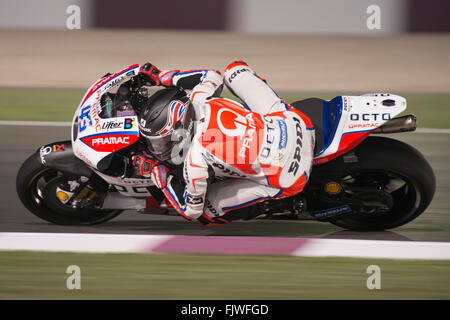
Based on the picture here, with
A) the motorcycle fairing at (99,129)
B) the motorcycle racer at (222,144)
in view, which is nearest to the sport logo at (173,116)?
the motorcycle racer at (222,144)

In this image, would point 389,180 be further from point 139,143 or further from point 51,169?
point 51,169

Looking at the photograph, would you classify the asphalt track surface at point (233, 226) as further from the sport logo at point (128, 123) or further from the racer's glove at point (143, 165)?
the sport logo at point (128, 123)

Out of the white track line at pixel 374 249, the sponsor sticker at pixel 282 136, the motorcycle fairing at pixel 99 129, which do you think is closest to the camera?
the sponsor sticker at pixel 282 136

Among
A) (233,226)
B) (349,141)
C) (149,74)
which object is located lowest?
(233,226)

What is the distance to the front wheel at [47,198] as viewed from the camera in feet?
16.8

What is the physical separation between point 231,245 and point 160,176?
0.79 m

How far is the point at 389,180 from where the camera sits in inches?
196

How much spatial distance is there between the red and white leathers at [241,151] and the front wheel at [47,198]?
930mm

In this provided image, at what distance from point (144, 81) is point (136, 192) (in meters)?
0.80

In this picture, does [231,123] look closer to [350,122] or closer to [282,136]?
[282,136]

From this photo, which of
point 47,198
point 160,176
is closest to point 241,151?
point 160,176

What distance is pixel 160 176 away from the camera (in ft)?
15.1

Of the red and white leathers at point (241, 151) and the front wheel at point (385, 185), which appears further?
the front wheel at point (385, 185)

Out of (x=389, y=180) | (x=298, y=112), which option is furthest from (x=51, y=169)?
(x=389, y=180)
